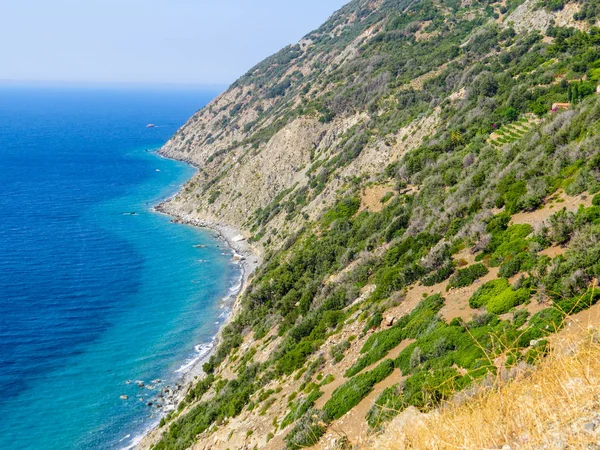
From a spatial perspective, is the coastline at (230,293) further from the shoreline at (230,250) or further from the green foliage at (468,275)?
the green foliage at (468,275)

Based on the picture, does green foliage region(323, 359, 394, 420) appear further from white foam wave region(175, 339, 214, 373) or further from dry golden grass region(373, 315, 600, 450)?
white foam wave region(175, 339, 214, 373)

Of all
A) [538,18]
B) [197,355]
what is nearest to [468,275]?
[197,355]

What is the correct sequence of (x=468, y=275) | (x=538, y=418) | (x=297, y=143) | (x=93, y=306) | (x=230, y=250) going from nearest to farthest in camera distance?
(x=538, y=418), (x=468, y=275), (x=93, y=306), (x=230, y=250), (x=297, y=143)

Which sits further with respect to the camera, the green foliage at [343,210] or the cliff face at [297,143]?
the cliff face at [297,143]

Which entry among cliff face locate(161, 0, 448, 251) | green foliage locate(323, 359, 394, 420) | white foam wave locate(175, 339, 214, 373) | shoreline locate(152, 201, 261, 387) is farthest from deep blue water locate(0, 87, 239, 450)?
green foliage locate(323, 359, 394, 420)

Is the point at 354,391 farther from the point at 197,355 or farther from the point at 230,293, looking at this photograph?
the point at 230,293

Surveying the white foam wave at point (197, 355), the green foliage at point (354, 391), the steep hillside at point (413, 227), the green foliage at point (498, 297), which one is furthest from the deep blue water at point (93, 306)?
the green foliage at point (498, 297)
